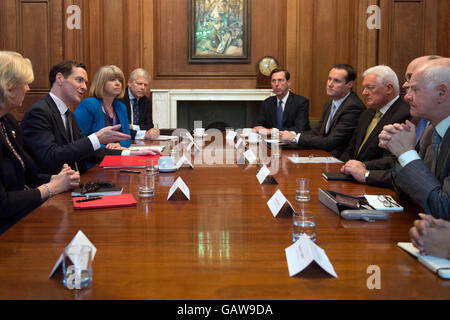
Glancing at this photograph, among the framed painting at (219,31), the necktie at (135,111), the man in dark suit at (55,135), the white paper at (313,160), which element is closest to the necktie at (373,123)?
the white paper at (313,160)

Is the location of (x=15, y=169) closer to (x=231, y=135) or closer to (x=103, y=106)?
(x=103, y=106)

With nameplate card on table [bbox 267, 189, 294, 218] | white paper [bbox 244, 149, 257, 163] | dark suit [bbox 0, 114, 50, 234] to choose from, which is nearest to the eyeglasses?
nameplate card on table [bbox 267, 189, 294, 218]

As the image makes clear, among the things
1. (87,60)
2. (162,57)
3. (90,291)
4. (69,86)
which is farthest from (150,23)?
(90,291)

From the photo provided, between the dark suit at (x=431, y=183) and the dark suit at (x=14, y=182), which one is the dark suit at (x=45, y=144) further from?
the dark suit at (x=431, y=183)

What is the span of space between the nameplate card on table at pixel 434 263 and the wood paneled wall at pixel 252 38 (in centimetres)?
641

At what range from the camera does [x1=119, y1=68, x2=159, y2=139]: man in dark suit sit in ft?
20.9

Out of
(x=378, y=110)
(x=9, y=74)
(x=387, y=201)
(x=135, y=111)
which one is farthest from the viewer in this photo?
(x=135, y=111)

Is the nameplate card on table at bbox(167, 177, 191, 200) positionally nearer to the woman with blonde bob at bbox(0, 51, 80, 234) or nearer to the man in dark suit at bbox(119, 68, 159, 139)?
the woman with blonde bob at bbox(0, 51, 80, 234)

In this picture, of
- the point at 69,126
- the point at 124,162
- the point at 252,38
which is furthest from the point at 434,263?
the point at 252,38

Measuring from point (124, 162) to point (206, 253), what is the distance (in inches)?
82.4

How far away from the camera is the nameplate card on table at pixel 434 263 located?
1359 millimetres

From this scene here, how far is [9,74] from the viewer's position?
8.75ft

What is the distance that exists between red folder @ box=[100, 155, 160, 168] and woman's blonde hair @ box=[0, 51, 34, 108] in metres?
→ 0.90

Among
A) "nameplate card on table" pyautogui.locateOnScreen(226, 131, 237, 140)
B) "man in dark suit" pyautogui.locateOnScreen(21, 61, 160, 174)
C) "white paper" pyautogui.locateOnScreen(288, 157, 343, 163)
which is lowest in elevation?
"white paper" pyautogui.locateOnScreen(288, 157, 343, 163)
